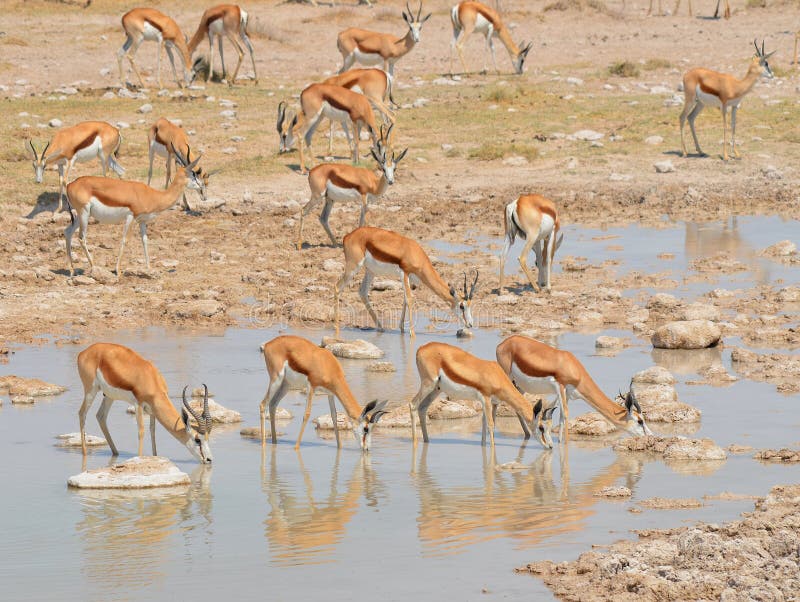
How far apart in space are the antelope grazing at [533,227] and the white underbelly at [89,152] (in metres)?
6.14

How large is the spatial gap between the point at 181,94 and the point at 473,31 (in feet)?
24.0

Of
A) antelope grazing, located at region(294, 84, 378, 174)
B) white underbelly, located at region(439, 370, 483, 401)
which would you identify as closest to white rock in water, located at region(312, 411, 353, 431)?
white underbelly, located at region(439, 370, 483, 401)

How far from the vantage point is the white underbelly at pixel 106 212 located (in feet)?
47.9

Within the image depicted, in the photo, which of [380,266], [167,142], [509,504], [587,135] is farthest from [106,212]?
[587,135]

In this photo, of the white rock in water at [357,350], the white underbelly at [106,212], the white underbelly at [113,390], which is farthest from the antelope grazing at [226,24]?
the white underbelly at [113,390]

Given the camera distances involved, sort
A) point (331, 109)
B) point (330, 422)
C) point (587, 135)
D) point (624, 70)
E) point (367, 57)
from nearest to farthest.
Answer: point (330, 422) < point (331, 109) < point (587, 135) < point (367, 57) < point (624, 70)

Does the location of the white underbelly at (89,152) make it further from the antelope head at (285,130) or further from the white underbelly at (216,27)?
the white underbelly at (216,27)

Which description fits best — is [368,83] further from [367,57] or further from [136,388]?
[136,388]

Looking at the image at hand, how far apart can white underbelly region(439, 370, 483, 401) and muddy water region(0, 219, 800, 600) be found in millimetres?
381

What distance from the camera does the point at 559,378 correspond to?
31.1 feet

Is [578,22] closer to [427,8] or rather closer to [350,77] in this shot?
[427,8]

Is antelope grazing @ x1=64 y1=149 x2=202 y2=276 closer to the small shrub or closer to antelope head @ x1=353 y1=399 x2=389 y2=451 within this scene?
antelope head @ x1=353 y1=399 x2=389 y2=451

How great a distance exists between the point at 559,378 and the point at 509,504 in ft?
5.65

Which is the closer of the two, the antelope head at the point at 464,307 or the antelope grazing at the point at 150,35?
the antelope head at the point at 464,307
